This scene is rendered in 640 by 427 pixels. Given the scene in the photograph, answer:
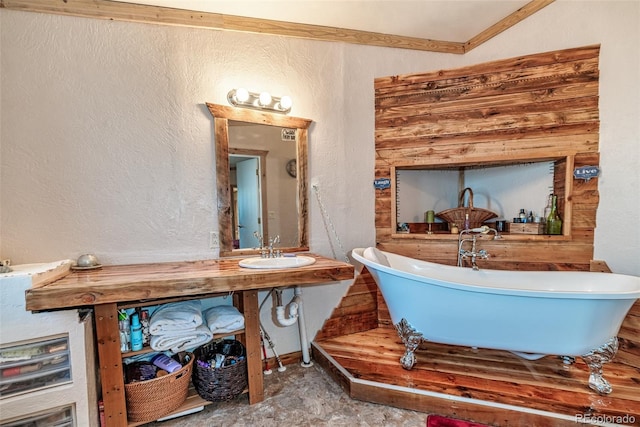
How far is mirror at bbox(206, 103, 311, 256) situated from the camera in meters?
1.96

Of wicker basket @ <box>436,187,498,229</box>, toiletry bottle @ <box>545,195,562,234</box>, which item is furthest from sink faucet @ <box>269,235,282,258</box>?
toiletry bottle @ <box>545,195,562,234</box>

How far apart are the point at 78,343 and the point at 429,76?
9.41 feet

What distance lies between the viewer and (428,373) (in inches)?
69.9

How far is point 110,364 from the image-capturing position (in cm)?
140

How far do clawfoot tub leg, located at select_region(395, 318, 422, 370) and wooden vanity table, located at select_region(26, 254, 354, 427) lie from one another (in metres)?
0.52

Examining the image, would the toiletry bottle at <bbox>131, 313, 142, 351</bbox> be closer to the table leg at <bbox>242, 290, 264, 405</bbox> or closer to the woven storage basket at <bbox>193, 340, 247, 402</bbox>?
the woven storage basket at <bbox>193, 340, 247, 402</bbox>

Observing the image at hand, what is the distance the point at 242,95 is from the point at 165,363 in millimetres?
1724

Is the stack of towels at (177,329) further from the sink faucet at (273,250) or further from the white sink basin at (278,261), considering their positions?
the sink faucet at (273,250)

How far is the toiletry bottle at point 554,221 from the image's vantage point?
2105mm

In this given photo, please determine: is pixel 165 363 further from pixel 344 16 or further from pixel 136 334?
pixel 344 16

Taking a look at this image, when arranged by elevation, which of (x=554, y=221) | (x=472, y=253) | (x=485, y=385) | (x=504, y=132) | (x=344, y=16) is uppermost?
(x=344, y=16)

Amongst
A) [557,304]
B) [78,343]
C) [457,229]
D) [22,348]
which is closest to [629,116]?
[457,229]

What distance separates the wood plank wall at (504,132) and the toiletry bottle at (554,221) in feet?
0.15

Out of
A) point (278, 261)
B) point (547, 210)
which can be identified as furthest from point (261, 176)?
point (547, 210)
